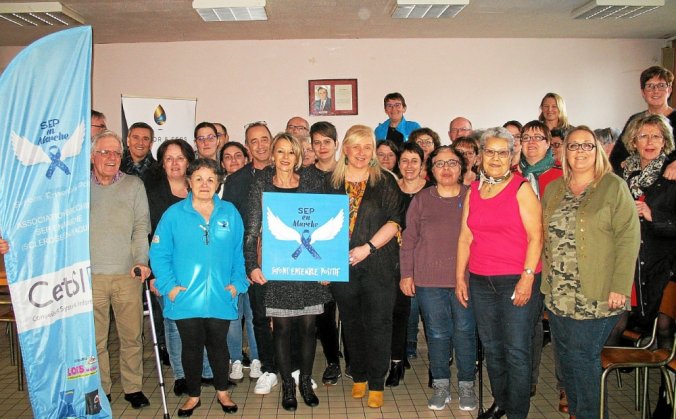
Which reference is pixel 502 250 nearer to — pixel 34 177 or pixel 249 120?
pixel 34 177

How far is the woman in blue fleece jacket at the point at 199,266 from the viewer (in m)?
3.25

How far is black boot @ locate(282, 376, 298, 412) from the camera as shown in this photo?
138 inches

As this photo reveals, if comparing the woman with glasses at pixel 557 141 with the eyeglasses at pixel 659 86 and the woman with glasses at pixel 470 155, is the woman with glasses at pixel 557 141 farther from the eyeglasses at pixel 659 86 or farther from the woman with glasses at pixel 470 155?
the woman with glasses at pixel 470 155

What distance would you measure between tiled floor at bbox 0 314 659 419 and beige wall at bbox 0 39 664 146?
16.2ft

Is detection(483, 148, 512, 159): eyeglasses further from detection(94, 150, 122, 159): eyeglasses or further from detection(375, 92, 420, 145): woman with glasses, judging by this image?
detection(375, 92, 420, 145): woman with glasses

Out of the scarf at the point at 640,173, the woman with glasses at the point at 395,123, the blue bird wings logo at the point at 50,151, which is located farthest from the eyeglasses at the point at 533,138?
the blue bird wings logo at the point at 50,151

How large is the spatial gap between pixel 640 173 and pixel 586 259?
1.09 metres

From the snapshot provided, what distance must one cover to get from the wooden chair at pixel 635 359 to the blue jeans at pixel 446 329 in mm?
753

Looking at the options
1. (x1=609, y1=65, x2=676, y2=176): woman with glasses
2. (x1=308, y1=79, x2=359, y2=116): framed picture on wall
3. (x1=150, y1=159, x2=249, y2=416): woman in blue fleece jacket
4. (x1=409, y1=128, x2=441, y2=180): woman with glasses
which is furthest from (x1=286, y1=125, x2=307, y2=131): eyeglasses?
(x1=308, y1=79, x2=359, y2=116): framed picture on wall

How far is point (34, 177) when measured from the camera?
Result: 2758 mm

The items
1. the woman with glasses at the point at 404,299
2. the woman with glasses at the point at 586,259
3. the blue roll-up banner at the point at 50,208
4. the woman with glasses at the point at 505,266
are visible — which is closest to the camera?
the woman with glasses at the point at 586,259

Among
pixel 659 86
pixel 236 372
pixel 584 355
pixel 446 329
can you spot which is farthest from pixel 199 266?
pixel 659 86

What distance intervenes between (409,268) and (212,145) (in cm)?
188

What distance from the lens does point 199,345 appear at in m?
3.33
